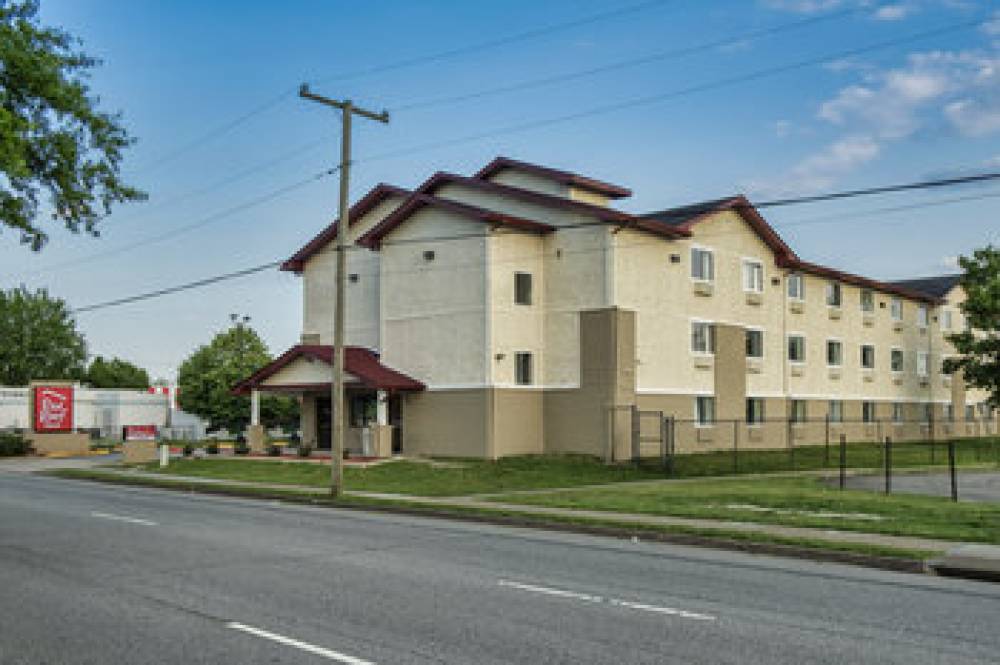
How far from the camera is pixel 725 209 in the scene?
3912 cm

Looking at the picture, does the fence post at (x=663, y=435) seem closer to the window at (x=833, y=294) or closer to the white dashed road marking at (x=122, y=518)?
the window at (x=833, y=294)

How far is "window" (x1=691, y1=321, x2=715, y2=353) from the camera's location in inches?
1511

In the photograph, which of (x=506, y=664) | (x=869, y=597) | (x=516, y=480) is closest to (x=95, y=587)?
(x=506, y=664)

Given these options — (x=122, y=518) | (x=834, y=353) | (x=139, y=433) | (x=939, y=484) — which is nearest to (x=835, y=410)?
(x=834, y=353)

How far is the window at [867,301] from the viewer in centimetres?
5083

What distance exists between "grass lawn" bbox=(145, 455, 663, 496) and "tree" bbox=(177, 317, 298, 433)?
1237 inches

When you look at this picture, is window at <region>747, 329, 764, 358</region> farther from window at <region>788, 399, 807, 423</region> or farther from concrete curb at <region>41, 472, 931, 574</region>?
concrete curb at <region>41, 472, 931, 574</region>

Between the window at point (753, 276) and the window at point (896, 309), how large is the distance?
1540cm

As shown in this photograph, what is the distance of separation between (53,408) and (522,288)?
2886 centimetres

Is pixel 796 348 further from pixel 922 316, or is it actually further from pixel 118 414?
pixel 118 414

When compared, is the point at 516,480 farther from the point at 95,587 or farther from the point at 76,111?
the point at 95,587

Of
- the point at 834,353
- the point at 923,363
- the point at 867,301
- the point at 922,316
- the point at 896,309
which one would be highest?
the point at 867,301

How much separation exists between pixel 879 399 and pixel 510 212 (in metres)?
26.4

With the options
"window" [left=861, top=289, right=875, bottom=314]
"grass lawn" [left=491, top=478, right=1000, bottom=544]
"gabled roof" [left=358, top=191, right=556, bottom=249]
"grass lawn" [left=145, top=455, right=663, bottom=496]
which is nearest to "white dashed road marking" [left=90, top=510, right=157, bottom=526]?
"grass lawn" [left=491, top=478, right=1000, bottom=544]
